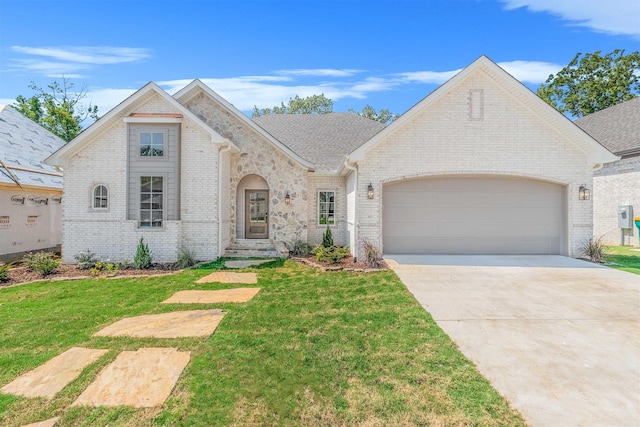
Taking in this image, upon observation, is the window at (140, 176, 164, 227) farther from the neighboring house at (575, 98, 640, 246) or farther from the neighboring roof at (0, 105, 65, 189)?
the neighboring house at (575, 98, 640, 246)

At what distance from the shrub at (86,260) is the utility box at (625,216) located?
67.7ft

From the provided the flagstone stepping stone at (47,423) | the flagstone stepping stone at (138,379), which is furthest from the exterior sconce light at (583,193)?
the flagstone stepping stone at (47,423)

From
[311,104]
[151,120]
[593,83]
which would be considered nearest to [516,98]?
[151,120]

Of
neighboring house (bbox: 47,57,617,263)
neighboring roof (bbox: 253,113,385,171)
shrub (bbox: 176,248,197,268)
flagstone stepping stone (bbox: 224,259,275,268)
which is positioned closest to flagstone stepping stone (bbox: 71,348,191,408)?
flagstone stepping stone (bbox: 224,259,275,268)

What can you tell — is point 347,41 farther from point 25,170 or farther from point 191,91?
A: point 25,170

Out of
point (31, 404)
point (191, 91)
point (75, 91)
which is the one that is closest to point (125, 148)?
point (191, 91)

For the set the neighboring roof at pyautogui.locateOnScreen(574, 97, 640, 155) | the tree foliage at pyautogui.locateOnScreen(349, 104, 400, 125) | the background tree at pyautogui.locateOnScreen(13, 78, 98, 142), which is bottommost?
the neighboring roof at pyautogui.locateOnScreen(574, 97, 640, 155)

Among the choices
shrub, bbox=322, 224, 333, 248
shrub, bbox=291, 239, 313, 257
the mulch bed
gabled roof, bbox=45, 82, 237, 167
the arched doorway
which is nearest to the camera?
the mulch bed

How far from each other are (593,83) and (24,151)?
A: 1574 inches

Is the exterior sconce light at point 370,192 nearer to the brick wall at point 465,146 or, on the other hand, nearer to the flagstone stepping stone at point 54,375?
the brick wall at point 465,146

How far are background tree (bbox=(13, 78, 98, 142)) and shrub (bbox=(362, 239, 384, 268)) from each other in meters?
29.0

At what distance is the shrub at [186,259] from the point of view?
10633 mm

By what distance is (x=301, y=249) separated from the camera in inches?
491

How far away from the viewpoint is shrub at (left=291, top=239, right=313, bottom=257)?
487 inches
